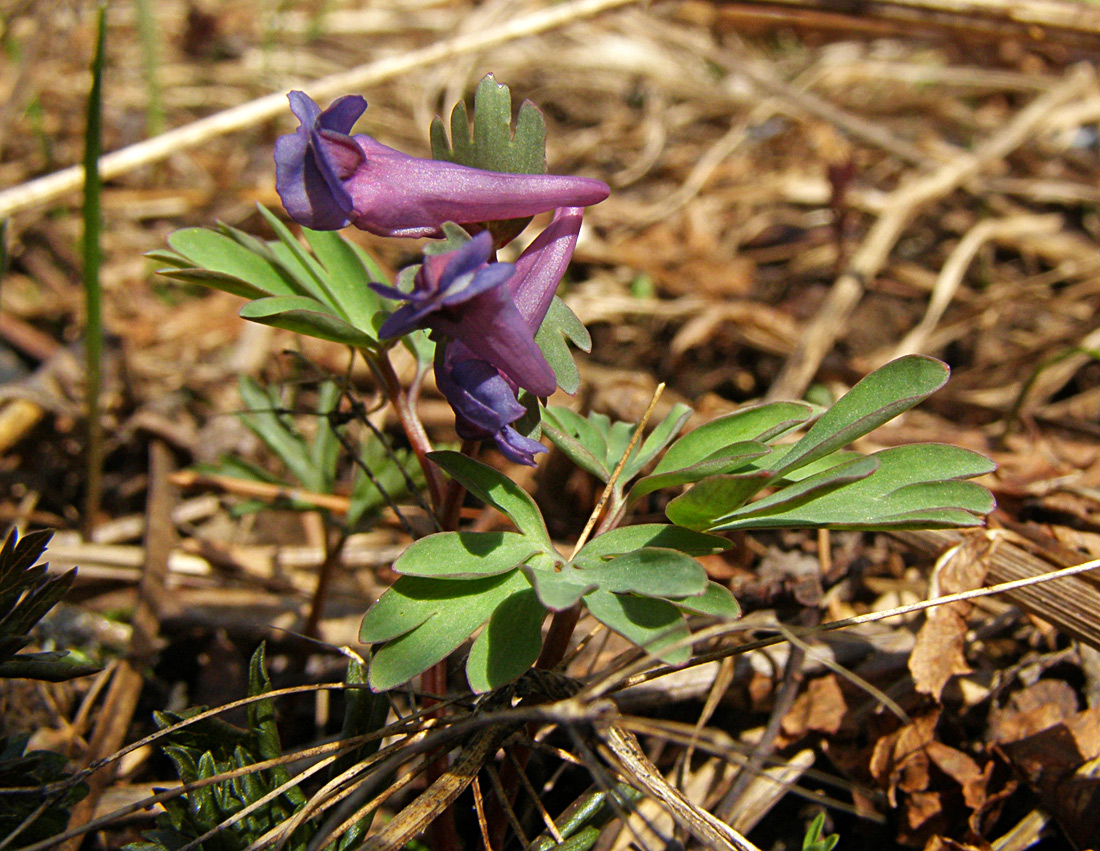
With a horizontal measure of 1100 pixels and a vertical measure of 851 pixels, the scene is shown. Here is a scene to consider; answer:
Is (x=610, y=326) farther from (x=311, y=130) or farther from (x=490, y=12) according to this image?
(x=490, y=12)

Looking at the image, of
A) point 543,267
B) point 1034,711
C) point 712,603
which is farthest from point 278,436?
point 1034,711

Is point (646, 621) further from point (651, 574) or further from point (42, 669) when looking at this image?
point (42, 669)

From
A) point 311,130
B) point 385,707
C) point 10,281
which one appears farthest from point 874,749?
point 10,281

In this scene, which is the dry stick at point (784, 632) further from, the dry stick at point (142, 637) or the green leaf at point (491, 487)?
A: the dry stick at point (142, 637)

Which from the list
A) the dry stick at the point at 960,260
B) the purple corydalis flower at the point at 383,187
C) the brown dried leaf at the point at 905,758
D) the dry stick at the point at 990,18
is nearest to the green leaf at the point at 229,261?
the purple corydalis flower at the point at 383,187

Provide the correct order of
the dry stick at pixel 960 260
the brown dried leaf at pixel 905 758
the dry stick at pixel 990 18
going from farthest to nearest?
the dry stick at pixel 990 18, the dry stick at pixel 960 260, the brown dried leaf at pixel 905 758

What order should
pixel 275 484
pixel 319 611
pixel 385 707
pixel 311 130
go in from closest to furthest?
pixel 311 130, pixel 385 707, pixel 319 611, pixel 275 484
